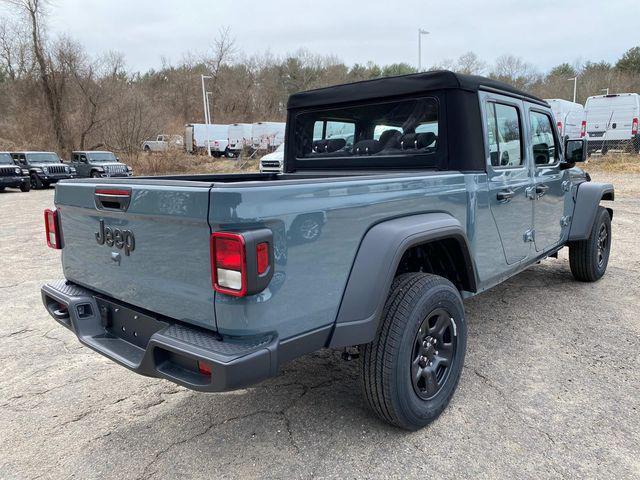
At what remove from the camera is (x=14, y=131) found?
1366 inches

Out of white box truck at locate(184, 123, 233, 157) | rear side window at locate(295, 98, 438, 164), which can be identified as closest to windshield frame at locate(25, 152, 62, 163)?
white box truck at locate(184, 123, 233, 157)

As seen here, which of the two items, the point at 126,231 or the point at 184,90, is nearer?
the point at 126,231

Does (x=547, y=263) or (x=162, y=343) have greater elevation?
(x=162, y=343)

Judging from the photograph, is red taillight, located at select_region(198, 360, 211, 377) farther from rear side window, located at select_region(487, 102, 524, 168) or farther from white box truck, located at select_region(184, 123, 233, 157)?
white box truck, located at select_region(184, 123, 233, 157)

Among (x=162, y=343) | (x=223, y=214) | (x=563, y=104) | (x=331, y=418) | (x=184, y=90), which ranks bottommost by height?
(x=331, y=418)

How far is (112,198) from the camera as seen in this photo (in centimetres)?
234

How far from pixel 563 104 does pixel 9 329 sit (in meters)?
24.2

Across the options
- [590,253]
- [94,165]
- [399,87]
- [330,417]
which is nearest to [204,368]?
[330,417]

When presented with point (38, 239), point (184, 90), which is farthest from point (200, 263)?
point (184, 90)

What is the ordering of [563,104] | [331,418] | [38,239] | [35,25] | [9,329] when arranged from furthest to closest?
[35,25] → [563,104] → [38,239] → [9,329] → [331,418]

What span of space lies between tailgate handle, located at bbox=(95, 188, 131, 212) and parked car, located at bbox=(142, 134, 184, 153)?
28162mm

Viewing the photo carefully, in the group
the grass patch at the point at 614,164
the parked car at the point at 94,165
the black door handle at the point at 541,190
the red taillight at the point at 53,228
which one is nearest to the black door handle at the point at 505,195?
the black door handle at the point at 541,190

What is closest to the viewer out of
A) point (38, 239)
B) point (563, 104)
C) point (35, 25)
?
point (38, 239)

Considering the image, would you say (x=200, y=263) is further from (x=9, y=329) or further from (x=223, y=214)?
(x=9, y=329)
